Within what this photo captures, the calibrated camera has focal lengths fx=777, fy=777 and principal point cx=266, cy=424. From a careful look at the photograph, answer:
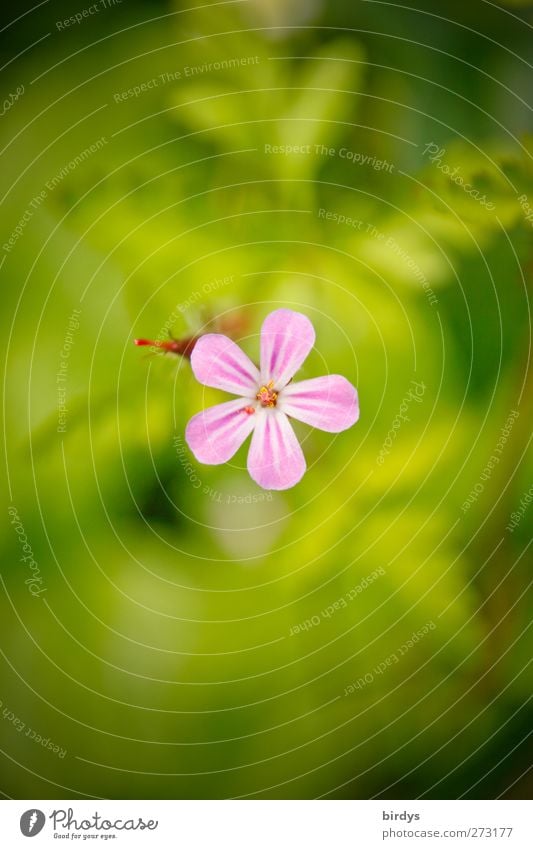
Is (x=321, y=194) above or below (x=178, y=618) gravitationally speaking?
above

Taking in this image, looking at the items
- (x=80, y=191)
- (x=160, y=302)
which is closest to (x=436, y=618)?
(x=160, y=302)

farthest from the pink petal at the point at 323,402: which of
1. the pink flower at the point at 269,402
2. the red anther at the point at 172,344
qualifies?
the red anther at the point at 172,344

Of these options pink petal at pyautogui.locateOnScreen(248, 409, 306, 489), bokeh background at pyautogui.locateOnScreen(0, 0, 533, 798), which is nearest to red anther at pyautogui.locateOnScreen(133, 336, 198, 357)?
bokeh background at pyautogui.locateOnScreen(0, 0, 533, 798)

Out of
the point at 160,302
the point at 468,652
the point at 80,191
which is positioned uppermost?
the point at 80,191

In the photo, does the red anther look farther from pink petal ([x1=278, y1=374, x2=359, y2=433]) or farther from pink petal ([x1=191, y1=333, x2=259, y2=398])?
pink petal ([x1=278, y1=374, x2=359, y2=433])

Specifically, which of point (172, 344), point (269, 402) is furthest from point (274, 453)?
point (172, 344)

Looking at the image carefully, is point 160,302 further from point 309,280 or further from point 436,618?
point 436,618
